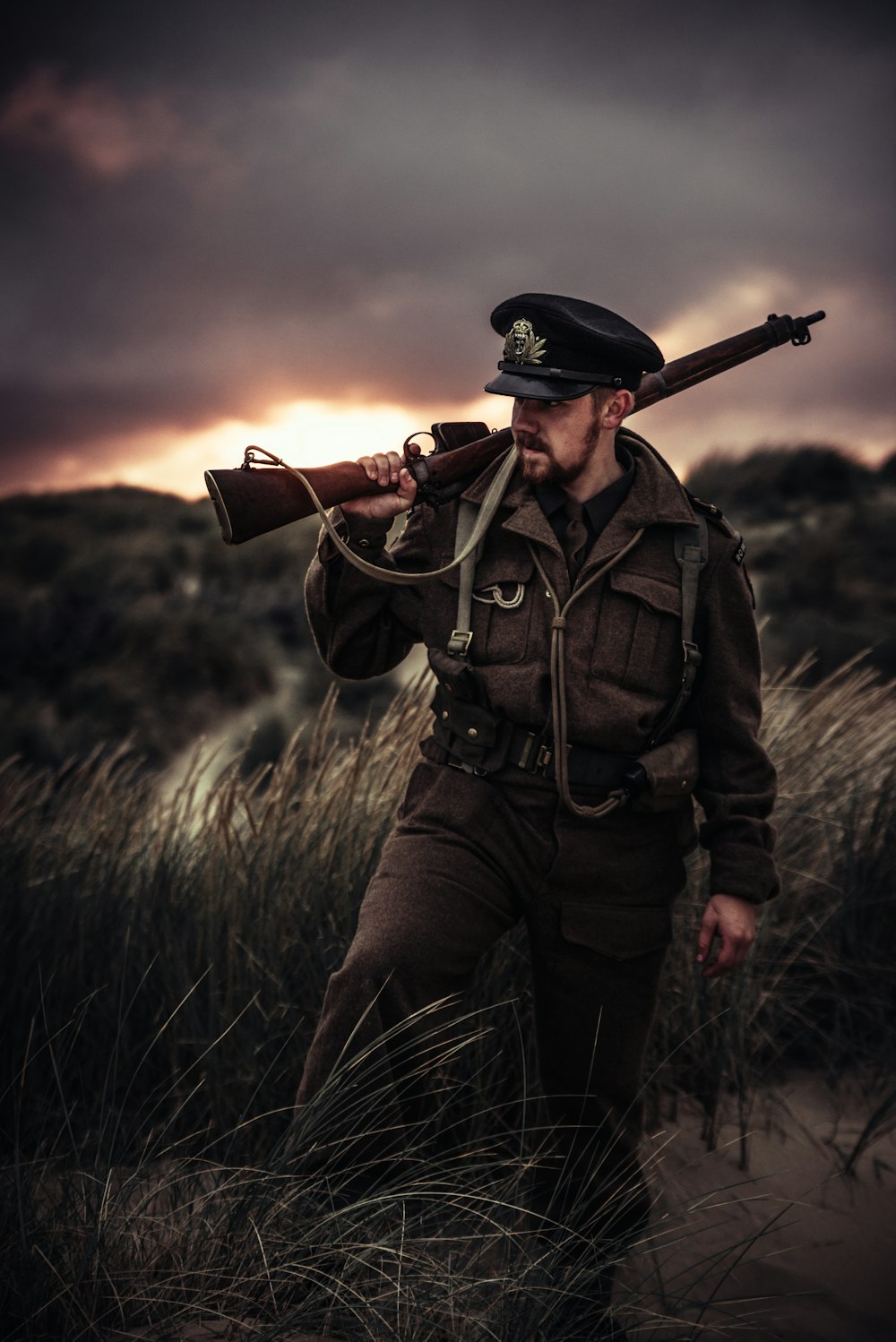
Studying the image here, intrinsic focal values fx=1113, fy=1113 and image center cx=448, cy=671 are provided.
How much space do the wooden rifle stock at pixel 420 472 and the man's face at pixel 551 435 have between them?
146 millimetres

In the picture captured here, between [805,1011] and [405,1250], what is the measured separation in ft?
7.59

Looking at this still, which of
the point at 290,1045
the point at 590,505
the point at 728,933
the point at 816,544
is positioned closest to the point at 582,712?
the point at 590,505

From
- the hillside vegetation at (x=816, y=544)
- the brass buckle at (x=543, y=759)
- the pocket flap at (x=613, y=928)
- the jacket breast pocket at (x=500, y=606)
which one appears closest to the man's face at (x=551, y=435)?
the jacket breast pocket at (x=500, y=606)

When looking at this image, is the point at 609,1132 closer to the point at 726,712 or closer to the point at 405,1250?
the point at 405,1250

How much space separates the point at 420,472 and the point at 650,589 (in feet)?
2.21

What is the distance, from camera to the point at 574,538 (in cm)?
300

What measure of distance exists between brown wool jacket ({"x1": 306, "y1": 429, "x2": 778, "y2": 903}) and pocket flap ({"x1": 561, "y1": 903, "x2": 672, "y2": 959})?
207 millimetres

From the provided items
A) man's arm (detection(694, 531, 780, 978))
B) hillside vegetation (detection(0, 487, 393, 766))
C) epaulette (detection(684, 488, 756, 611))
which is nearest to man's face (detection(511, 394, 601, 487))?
epaulette (detection(684, 488, 756, 611))

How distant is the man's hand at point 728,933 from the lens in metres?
2.90

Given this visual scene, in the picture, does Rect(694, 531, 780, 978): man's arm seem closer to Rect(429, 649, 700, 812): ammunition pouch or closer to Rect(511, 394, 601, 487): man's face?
Rect(429, 649, 700, 812): ammunition pouch

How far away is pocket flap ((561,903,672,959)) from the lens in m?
2.87

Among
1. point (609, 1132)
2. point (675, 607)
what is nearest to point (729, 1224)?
point (609, 1132)

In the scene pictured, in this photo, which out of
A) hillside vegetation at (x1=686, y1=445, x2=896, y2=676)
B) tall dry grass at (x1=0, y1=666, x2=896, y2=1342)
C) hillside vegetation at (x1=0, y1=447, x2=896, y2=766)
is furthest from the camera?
hillside vegetation at (x1=0, y1=447, x2=896, y2=766)

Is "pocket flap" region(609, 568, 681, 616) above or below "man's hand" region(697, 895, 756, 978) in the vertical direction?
above
